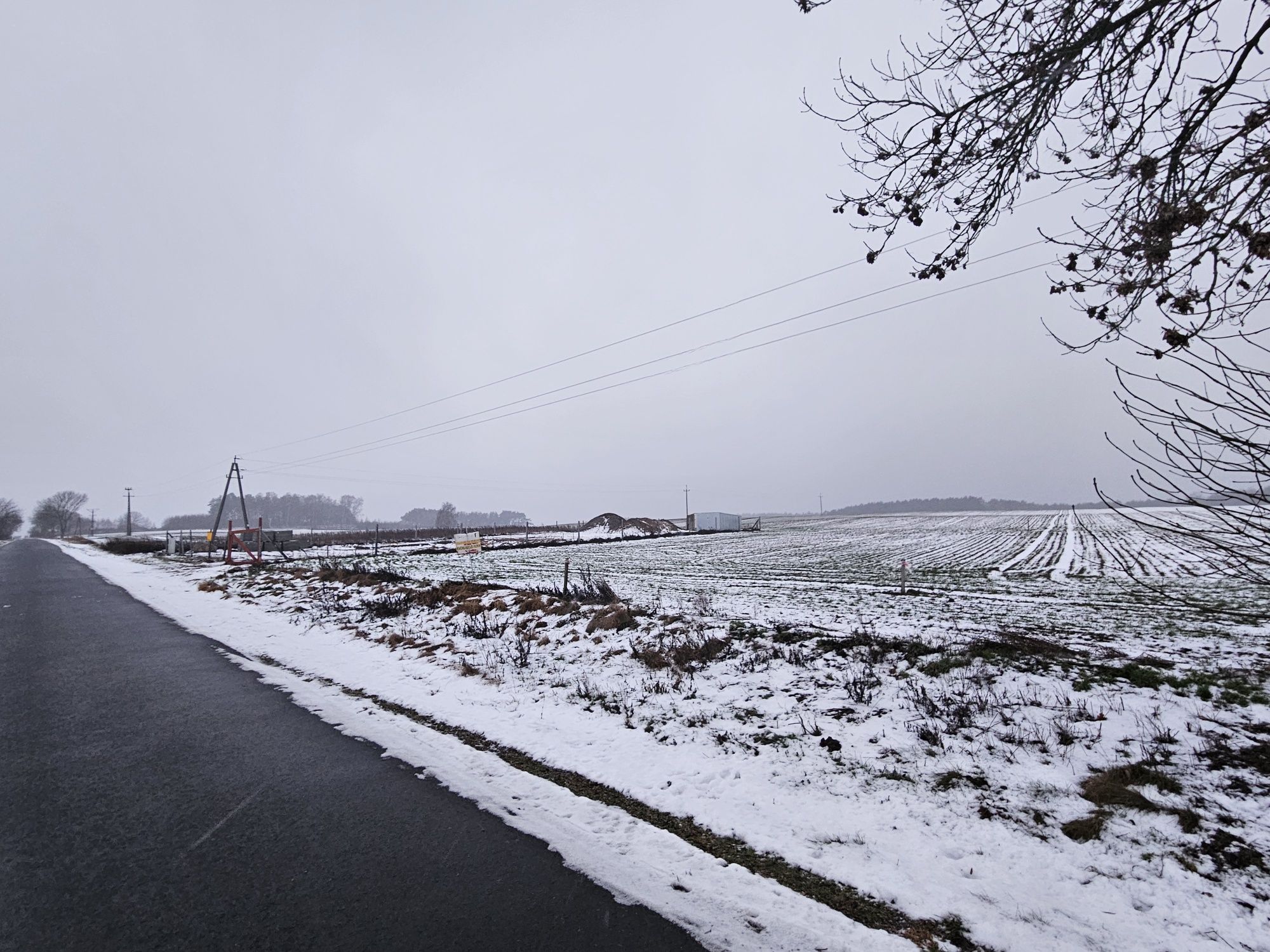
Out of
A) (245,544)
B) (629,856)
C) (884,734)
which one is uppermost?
(245,544)

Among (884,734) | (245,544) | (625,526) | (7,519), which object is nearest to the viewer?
(884,734)

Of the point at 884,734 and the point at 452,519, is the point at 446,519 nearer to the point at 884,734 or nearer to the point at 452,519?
the point at 452,519

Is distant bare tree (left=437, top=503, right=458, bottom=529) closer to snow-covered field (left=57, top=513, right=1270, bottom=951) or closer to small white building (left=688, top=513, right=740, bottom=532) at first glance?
small white building (left=688, top=513, right=740, bottom=532)

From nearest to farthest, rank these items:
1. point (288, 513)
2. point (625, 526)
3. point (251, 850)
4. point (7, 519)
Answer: point (251, 850) < point (625, 526) < point (7, 519) < point (288, 513)

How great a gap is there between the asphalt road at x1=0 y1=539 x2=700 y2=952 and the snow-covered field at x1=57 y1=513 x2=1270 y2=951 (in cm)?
42

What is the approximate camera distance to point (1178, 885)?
128 inches

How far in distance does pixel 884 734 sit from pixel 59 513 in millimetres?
176807

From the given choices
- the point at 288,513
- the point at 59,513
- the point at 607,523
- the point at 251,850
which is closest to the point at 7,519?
the point at 59,513

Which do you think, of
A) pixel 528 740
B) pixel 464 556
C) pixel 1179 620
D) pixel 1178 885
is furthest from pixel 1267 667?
pixel 464 556

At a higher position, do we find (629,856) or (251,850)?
(251,850)

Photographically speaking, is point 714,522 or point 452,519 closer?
point 714,522

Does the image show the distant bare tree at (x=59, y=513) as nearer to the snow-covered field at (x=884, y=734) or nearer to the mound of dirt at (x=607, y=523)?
the mound of dirt at (x=607, y=523)

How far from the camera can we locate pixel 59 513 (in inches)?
5030

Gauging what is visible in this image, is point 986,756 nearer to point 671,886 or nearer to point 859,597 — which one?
point 671,886
